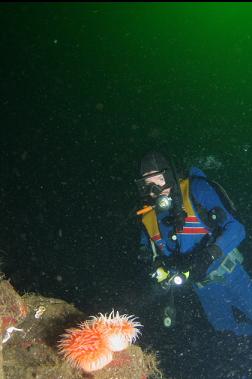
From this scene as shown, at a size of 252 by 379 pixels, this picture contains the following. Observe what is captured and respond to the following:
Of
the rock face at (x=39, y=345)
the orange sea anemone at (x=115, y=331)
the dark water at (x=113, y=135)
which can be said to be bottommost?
the dark water at (x=113, y=135)

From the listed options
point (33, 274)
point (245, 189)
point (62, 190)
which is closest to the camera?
point (33, 274)

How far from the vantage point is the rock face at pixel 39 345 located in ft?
10.3

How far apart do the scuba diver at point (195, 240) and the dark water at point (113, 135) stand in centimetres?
51

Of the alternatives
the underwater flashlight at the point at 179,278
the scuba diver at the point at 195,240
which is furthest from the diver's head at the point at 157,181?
the underwater flashlight at the point at 179,278

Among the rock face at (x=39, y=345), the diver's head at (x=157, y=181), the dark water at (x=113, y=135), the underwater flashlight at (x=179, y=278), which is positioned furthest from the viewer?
the dark water at (x=113, y=135)

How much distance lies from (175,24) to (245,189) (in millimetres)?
95277

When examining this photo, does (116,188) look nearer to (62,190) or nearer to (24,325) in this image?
(62,190)

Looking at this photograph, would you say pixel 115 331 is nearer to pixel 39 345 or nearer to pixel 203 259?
pixel 39 345

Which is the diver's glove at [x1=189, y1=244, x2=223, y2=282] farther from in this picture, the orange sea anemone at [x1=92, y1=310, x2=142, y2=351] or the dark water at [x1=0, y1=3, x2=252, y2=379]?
the orange sea anemone at [x1=92, y1=310, x2=142, y2=351]

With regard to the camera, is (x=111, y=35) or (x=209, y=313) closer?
(x=209, y=313)

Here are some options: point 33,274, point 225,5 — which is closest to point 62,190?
point 33,274

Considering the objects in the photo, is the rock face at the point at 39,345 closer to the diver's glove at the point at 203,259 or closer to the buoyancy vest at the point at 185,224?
the diver's glove at the point at 203,259

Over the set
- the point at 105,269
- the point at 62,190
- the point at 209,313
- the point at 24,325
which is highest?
the point at 24,325

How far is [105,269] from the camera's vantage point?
13.6 metres
